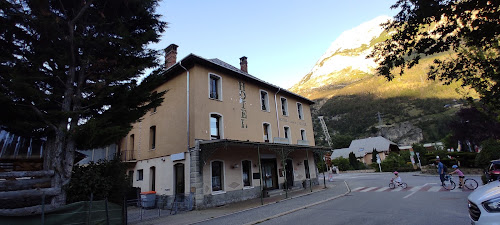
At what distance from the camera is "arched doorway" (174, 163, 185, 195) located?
14398mm

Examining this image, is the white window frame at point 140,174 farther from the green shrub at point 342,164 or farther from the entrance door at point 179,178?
the green shrub at point 342,164

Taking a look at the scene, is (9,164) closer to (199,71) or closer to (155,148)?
(155,148)

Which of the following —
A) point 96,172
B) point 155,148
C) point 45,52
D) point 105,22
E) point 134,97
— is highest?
point 105,22

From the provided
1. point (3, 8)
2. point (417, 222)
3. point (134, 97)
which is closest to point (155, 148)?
point (134, 97)

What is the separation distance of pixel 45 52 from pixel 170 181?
9.18 m

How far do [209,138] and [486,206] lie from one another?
1240 centimetres

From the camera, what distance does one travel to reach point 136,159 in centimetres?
1862

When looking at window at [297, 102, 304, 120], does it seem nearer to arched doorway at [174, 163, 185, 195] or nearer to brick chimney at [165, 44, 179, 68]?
brick chimney at [165, 44, 179, 68]

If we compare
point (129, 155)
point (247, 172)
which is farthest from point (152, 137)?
point (247, 172)

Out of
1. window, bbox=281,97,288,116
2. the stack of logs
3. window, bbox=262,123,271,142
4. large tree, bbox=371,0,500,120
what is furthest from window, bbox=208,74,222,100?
large tree, bbox=371,0,500,120

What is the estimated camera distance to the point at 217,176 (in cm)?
1466

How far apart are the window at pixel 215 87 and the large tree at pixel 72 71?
19.7ft

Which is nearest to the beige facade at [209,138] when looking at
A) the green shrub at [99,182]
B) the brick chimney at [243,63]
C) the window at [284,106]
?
the window at [284,106]

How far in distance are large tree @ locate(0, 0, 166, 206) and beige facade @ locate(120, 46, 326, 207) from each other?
186 inches
